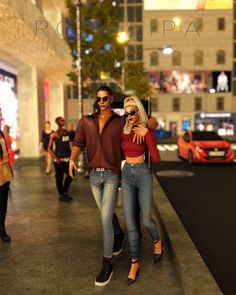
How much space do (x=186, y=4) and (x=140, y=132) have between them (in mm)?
50487

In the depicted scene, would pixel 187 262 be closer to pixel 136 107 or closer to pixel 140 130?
pixel 140 130

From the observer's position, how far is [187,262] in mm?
4234

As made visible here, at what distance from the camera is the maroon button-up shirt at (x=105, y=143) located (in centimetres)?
412

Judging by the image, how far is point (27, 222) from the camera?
258 inches

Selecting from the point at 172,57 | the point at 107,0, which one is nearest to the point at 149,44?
the point at 172,57

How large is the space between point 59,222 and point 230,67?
167 feet

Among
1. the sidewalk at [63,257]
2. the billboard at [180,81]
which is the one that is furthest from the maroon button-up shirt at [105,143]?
the billboard at [180,81]

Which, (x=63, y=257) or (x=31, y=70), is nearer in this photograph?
(x=63, y=257)

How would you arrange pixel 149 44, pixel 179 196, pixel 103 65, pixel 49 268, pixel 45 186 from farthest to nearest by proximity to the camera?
pixel 149 44
pixel 103 65
pixel 45 186
pixel 179 196
pixel 49 268

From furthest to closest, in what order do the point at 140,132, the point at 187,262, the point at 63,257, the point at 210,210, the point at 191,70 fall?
the point at 191,70, the point at 210,210, the point at 63,257, the point at 187,262, the point at 140,132

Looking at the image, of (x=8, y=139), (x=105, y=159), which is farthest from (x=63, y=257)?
(x=8, y=139)

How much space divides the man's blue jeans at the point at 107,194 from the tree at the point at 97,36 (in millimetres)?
18885

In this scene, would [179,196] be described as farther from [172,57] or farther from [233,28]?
[233,28]

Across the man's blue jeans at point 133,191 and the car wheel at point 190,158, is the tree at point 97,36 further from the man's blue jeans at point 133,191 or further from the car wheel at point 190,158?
the man's blue jeans at point 133,191
